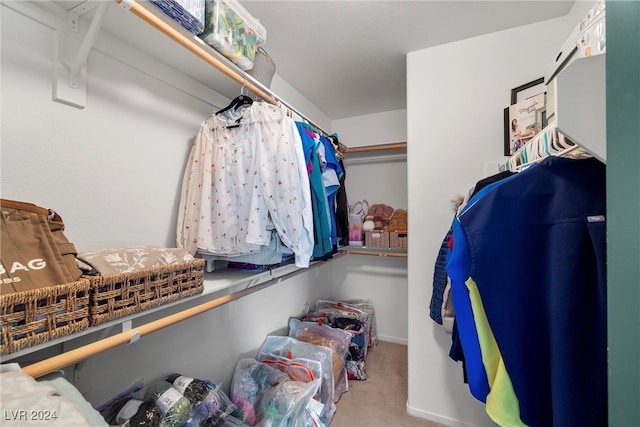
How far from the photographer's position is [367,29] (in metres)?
1.44

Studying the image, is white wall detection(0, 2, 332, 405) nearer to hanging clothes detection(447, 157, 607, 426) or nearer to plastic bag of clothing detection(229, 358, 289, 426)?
plastic bag of clothing detection(229, 358, 289, 426)

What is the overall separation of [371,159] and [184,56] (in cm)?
195

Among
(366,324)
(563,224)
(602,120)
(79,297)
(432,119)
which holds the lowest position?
(366,324)

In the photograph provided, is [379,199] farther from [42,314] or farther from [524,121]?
[42,314]

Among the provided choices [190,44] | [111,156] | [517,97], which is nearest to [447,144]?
[517,97]

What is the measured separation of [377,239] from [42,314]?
80.9 inches

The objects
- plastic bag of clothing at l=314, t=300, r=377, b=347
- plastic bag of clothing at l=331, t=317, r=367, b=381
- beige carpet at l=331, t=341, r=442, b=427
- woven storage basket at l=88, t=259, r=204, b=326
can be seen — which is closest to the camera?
woven storage basket at l=88, t=259, r=204, b=326

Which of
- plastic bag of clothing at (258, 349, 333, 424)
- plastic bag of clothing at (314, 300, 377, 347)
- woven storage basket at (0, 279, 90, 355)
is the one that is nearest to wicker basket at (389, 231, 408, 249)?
plastic bag of clothing at (314, 300, 377, 347)

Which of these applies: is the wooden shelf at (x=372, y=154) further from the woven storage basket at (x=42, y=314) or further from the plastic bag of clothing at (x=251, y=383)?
the woven storage basket at (x=42, y=314)

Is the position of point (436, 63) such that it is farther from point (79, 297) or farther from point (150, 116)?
point (79, 297)

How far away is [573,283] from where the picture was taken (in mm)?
553

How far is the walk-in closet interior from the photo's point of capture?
0.39 meters

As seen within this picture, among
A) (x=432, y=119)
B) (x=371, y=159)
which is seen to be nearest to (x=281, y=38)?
(x=432, y=119)

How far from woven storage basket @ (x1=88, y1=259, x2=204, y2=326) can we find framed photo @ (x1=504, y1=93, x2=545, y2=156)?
151cm
